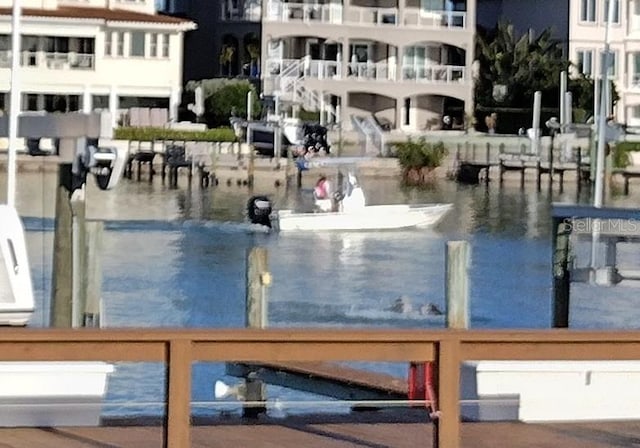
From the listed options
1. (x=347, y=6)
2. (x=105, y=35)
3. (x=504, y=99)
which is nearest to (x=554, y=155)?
(x=504, y=99)

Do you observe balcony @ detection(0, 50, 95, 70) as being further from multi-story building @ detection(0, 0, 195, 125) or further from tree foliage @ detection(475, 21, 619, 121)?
tree foliage @ detection(475, 21, 619, 121)

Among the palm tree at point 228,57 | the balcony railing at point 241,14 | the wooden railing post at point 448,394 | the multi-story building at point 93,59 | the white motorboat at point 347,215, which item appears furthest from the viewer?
the palm tree at point 228,57

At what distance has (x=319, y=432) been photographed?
28.2ft

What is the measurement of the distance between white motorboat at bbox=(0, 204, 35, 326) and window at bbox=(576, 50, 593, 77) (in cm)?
5617

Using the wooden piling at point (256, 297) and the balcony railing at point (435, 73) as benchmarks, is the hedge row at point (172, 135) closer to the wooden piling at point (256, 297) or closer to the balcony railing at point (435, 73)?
the balcony railing at point (435, 73)

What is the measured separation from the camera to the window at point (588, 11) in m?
66.7

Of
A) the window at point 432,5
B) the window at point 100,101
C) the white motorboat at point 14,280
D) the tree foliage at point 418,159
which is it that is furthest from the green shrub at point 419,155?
the white motorboat at point 14,280

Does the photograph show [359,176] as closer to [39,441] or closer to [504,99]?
[504,99]

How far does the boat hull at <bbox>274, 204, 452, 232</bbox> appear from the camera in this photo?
38562mm

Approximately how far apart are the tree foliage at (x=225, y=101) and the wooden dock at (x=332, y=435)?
49358 mm

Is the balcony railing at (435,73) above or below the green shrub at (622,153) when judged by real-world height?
above

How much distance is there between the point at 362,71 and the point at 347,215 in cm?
2399

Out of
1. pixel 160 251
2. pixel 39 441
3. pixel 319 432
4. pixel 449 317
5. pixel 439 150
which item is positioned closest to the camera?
pixel 39 441

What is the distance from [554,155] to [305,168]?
1130 centimetres
